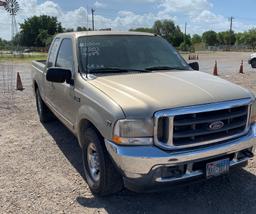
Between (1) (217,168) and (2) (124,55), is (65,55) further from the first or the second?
(1) (217,168)

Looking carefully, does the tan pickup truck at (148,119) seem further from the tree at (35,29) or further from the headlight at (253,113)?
the tree at (35,29)

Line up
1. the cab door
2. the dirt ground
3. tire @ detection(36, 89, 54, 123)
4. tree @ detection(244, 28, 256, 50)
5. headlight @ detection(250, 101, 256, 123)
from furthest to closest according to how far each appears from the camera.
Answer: tree @ detection(244, 28, 256, 50)
tire @ detection(36, 89, 54, 123)
the cab door
headlight @ detection(250, 101, 256, 123)
the dirt ground

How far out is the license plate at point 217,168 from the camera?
351 cm

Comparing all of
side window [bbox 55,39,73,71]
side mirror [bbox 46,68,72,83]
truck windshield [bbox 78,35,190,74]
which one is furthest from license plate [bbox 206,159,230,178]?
side window [bbox 55,39,73,71]

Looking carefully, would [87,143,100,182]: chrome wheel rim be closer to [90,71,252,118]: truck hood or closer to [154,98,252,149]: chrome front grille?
[90,71,252,118]: truck hood

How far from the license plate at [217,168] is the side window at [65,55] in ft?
7.80

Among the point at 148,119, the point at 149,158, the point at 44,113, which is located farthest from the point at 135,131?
the point at 44,113

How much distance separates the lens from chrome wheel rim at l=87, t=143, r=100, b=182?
13.0 feet

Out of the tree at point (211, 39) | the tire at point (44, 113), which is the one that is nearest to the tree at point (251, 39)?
the tree at point (211, 39)

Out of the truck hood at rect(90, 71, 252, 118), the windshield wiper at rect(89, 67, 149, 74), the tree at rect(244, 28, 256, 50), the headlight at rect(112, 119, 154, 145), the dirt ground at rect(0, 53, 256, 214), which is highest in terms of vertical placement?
the tree at rect(244, 28, 256, 50)

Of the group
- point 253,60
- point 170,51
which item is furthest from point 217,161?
point 253,60

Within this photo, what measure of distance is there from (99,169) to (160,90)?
1131mm

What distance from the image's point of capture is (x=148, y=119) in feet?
10.6

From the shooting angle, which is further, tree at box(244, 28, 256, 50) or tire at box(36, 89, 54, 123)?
tree at box(244, 28, 256, 50)
